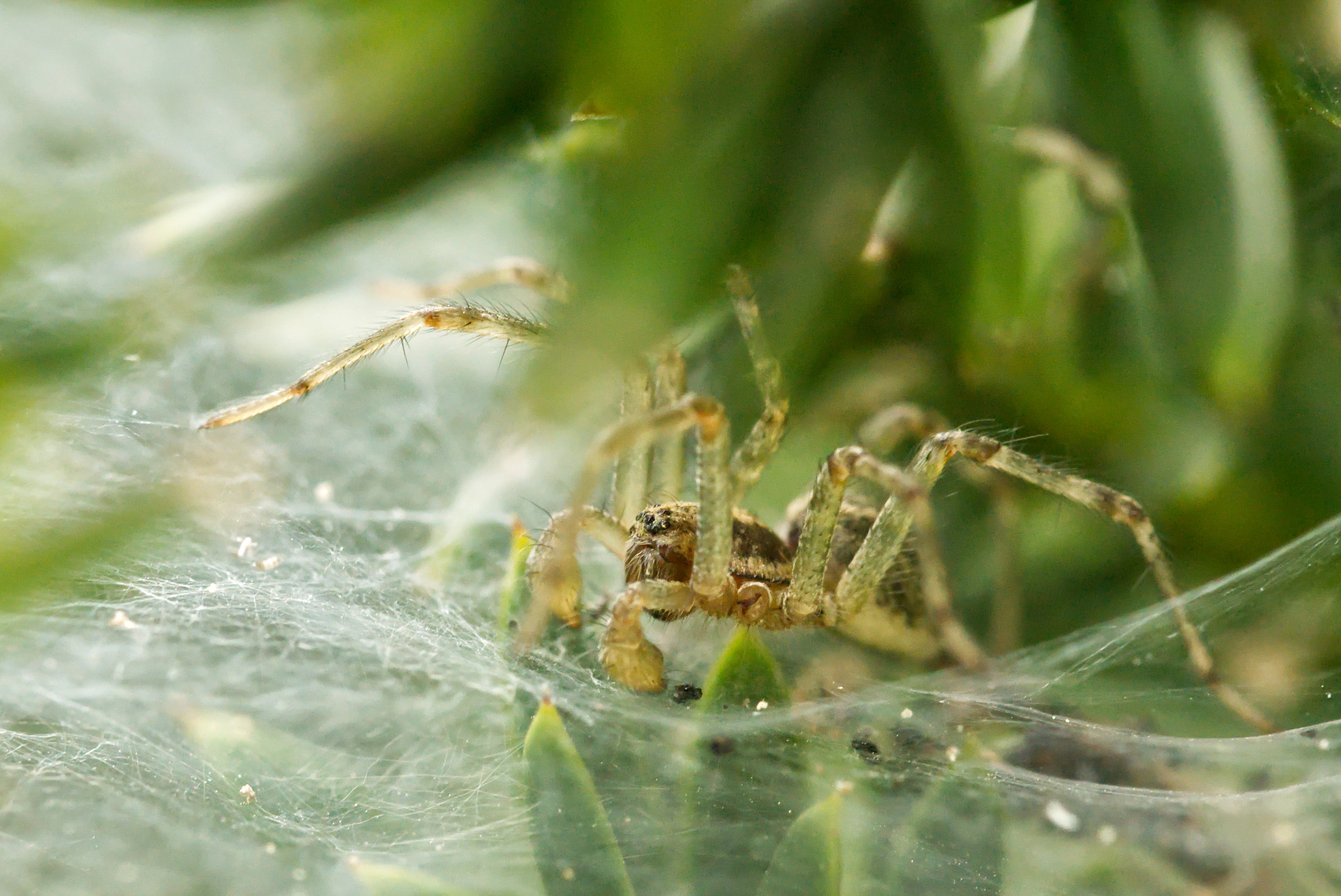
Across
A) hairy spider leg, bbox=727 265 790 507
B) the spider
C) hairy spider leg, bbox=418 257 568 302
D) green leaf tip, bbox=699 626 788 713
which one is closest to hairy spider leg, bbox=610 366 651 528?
the spider

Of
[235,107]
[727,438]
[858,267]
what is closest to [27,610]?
[235,107]

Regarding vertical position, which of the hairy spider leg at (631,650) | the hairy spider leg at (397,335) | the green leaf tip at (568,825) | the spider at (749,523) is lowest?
the green leaf tip at (568,825)

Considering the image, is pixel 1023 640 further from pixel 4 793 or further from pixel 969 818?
pixel 4 793

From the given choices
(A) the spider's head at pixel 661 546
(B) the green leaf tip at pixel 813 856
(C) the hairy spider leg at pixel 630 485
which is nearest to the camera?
(B) the green leaf tip at pixel 813 856

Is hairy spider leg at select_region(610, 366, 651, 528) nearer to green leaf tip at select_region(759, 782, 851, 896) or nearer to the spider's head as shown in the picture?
the spider's head

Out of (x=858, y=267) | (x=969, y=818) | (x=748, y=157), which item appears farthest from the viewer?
(x=858, y=267)

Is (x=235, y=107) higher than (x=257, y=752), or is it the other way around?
(x=235, y=107)

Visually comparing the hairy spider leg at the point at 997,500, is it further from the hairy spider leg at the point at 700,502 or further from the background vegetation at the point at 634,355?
the hairy spider leg at the point at 700,502

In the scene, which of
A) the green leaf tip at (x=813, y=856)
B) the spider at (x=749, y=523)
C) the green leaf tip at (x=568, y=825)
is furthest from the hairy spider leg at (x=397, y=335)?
the green leaf tip at (x=813, y=856)

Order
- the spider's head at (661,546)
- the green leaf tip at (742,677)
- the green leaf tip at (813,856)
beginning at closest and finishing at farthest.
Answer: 1. the green leaf tip at (813,856)
2. the green leaf tip at (742,677)
3. the spider's head at (661,546)
